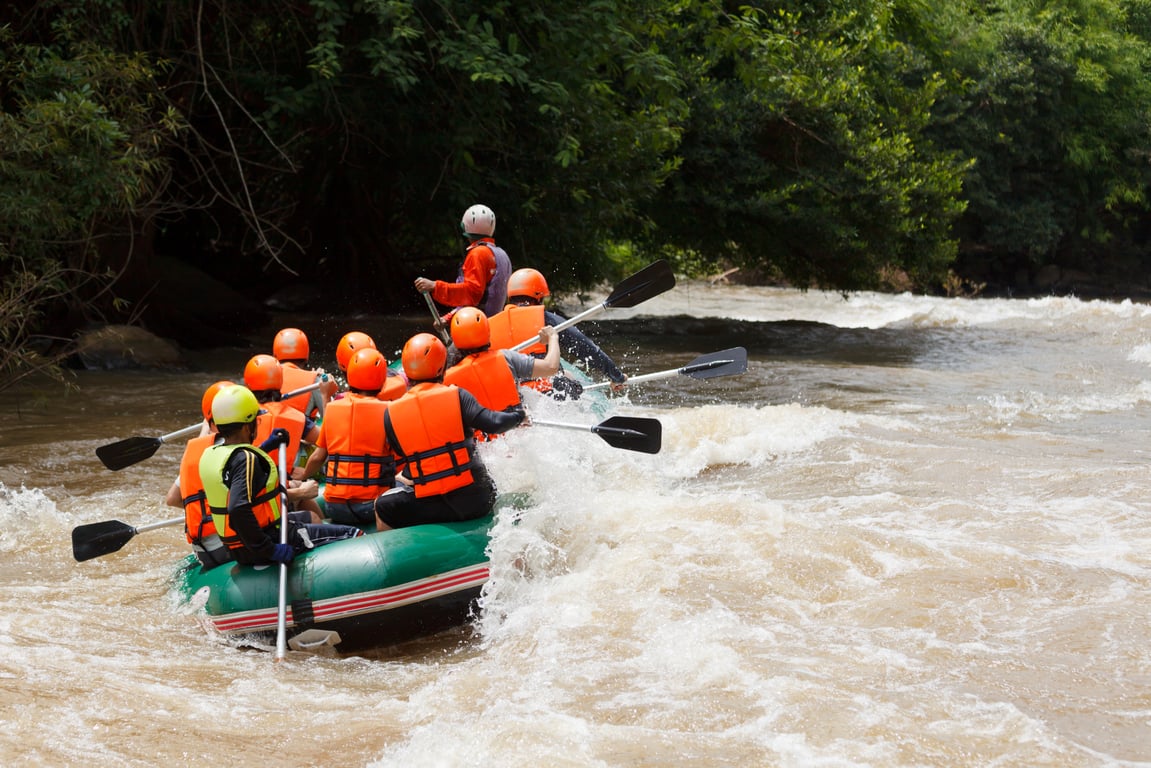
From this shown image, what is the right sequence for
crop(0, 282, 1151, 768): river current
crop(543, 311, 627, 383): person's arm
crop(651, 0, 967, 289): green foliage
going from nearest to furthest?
crop(0, 282, 1151, 768): river current → crop(543, 311, 627, 383): person's arm → crop(651, 0, 967, 289): green foliage

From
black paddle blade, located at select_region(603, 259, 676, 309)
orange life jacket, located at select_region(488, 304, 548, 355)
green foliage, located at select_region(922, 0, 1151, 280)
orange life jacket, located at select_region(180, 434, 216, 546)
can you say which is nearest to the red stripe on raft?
orange life jacket, located at select_region(180, 434, 216, 546)

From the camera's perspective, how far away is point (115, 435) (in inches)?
370

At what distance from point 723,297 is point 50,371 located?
19562 millimetres

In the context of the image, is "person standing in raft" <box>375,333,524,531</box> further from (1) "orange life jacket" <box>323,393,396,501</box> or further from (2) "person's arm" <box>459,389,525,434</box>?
(1) "orange life jacket" <box>323,393,396,501</box>

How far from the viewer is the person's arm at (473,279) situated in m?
7.77

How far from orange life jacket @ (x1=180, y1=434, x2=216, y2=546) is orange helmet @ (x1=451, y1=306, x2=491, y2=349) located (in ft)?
4.33

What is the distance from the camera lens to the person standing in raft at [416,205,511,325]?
7.78 meters

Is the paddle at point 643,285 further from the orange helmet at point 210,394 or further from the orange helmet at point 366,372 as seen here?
the orange helmet at point 210,394

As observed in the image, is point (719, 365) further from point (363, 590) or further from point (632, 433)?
point (363, 590)

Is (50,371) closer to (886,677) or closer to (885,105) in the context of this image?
(886,677)

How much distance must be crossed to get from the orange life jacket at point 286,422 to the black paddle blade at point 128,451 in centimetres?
78

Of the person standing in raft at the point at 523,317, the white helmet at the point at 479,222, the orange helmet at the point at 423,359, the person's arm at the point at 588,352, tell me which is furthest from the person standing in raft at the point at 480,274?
the orange helmet at the point at 423,359

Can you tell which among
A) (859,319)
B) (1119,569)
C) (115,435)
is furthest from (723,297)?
(1119,569)

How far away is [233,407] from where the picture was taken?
17.0 feet
